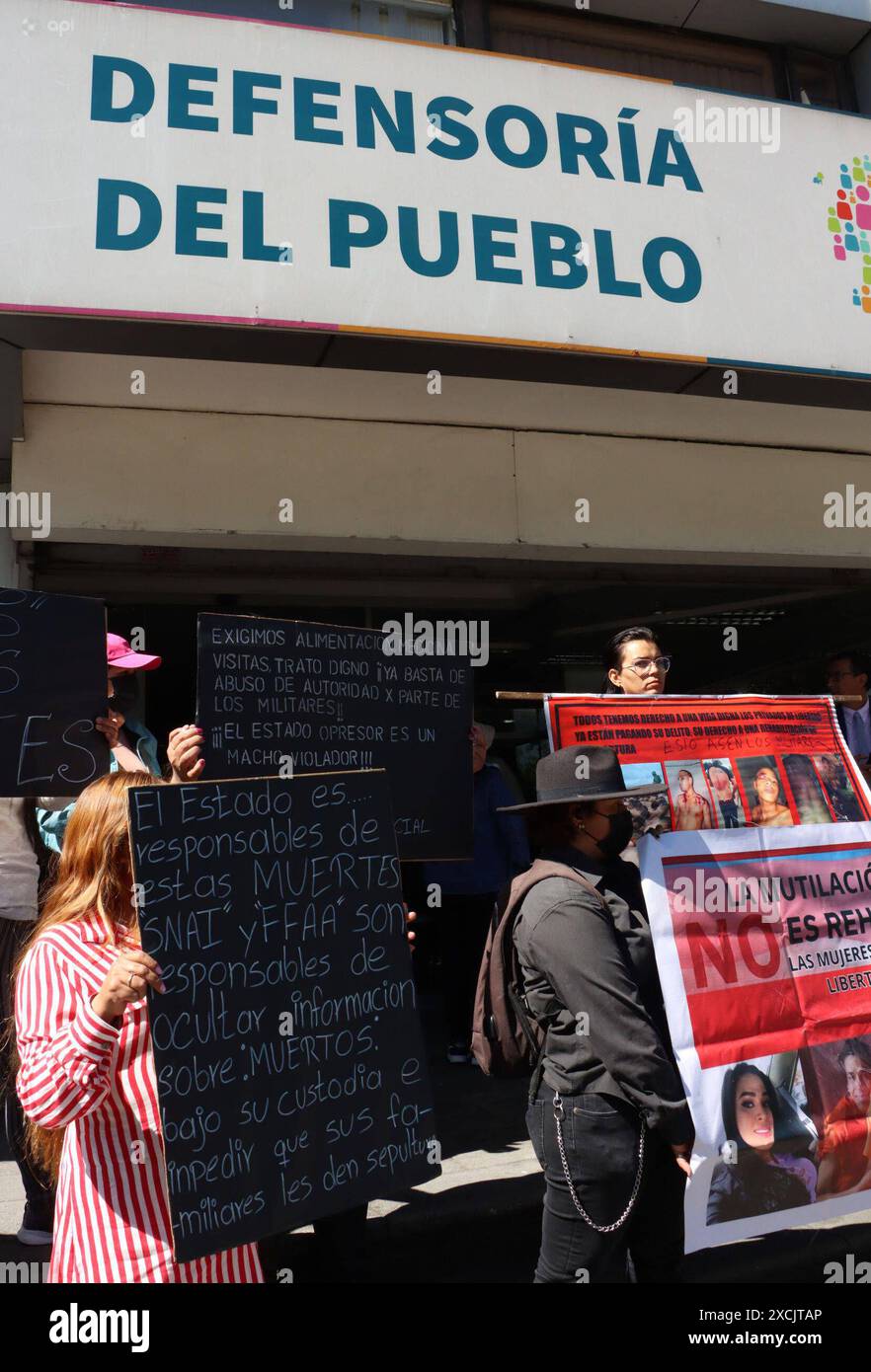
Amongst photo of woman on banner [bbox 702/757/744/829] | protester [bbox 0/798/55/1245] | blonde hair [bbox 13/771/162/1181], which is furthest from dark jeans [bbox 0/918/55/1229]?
photo of woman on banner [bbox 702/757/744/829]

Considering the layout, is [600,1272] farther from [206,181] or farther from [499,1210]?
[206,181]

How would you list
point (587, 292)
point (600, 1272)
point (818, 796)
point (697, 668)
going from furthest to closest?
point (697, 668)
point (587, 292)
point (818, 796)
point (600, 1272)

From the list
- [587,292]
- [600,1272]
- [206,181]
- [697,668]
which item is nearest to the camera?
[600,1272]

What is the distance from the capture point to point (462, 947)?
6.11m

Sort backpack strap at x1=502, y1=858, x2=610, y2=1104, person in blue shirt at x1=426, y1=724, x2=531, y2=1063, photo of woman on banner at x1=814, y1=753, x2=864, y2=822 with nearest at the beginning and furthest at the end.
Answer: backpack strap at x1=502, y1=858, x2=610, y2=1104 → photo of woman on banner at x1=814, y1=753, x2=864, y2=822 → person in blue shirt at x1=426, y1=724, x2=531, y2=1063

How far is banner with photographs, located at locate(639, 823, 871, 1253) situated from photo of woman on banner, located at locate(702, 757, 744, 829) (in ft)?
0.31

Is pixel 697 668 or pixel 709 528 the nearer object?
pixel 709 528

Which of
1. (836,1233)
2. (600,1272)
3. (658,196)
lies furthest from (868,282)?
(600,1272)

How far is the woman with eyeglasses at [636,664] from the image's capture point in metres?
3.74

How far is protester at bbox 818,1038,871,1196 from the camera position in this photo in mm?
2994

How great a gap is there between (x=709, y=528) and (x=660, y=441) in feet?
2.14

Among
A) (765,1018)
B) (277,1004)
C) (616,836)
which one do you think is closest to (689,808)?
(616,836)

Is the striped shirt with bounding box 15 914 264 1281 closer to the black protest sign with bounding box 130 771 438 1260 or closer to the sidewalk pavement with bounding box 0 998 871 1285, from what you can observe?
the black protest sign with bounding box 130 771 438 1260

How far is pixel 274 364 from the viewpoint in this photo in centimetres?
580
